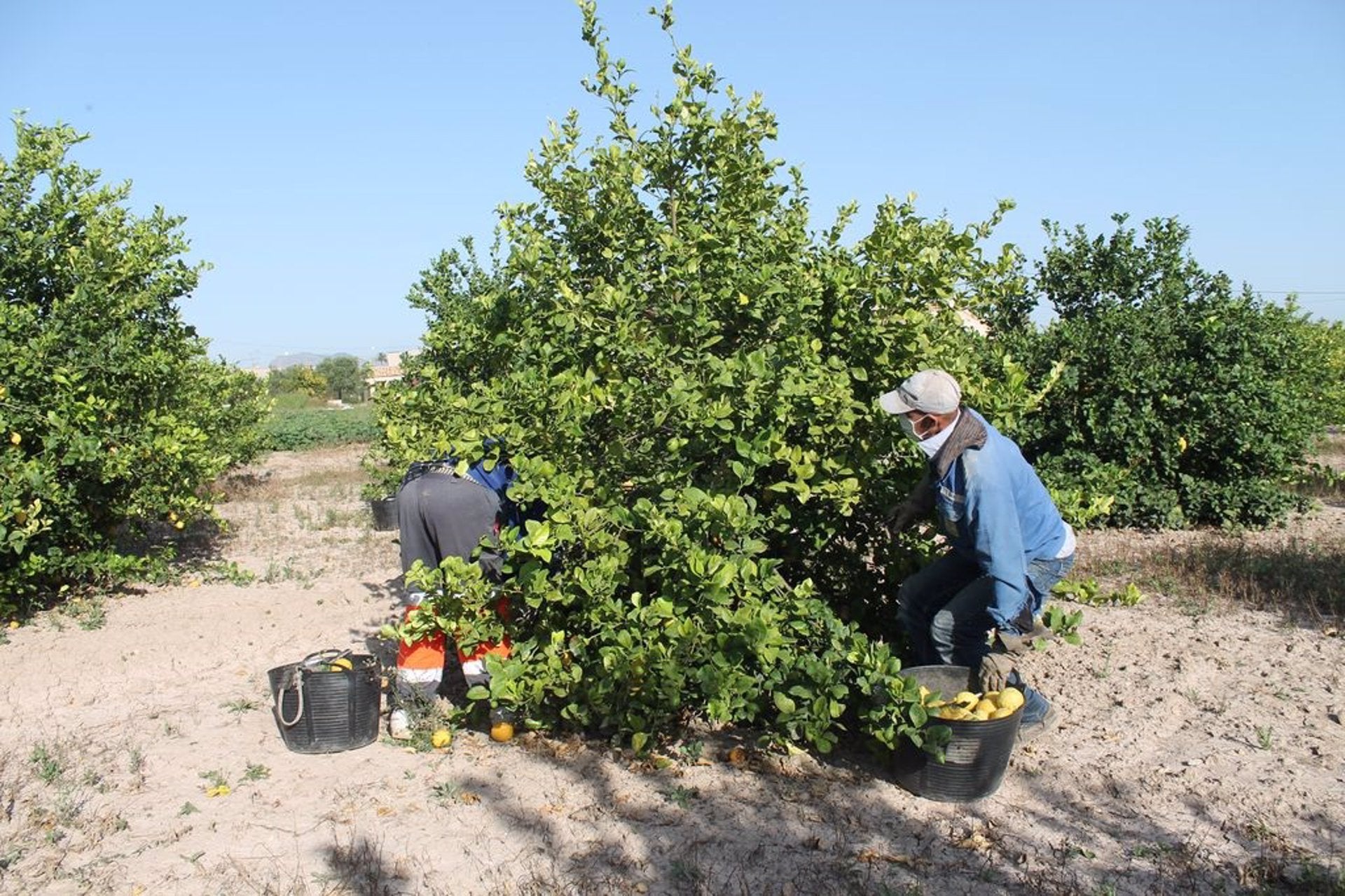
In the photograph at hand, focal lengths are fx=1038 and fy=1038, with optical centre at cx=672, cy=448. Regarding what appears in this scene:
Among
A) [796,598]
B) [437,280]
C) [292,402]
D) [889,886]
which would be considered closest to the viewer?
[889,886]

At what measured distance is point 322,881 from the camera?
3590mm

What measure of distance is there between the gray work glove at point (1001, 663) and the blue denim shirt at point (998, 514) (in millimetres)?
71

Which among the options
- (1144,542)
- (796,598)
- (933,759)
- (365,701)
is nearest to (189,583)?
(365,701)

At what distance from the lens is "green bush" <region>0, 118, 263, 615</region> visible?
23.0ft

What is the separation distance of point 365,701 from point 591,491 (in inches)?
58.6

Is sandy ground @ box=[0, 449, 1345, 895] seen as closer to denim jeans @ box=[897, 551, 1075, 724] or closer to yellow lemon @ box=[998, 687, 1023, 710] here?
yellow lemon @ box=[998, 687, 1023, 710]

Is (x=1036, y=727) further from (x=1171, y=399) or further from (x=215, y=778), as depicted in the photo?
(x=1171, y=399)

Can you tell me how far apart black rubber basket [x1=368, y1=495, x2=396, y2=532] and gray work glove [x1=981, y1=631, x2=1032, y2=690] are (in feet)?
26.8

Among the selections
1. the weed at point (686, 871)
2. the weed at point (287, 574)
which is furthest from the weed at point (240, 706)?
the weed at point (686, 871)

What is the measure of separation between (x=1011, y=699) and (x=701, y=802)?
1.29 metres

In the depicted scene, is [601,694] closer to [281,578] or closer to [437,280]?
[281,578]

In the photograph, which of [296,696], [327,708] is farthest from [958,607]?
[296,696]

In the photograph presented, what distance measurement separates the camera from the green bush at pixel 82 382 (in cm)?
701

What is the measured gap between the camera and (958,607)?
4.42 meters
